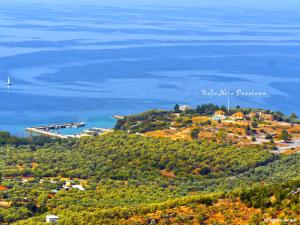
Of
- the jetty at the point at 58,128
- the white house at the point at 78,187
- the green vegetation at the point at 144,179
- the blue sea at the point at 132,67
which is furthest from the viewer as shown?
the blue sea at the point at 132,67

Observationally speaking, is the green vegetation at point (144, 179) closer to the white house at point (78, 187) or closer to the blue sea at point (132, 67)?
the white house at point (78, 187)

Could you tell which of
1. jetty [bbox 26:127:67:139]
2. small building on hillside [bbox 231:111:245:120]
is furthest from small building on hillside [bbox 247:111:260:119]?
jetty [bbox 26:127:67:139]

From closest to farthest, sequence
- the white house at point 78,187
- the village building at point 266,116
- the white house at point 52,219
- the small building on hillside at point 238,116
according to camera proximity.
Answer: the white house at point 52,219, the white house at point 78,187, the small building on hillside at point 238,116, the village building at point 266,116

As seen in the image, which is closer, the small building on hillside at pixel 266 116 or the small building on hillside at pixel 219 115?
the small building on hillside at pixel 219 115

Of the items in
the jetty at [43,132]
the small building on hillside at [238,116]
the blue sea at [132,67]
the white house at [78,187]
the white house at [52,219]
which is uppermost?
the blue sea at [132,67]

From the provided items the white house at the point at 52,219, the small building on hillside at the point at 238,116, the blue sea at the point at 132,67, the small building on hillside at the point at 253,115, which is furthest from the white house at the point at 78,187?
the blue sea at the point at 132,67

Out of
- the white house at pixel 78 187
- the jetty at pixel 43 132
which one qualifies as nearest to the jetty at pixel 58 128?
the jetty at pixel 43 132

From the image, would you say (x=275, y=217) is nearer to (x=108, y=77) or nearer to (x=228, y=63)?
(x=108, y=77)

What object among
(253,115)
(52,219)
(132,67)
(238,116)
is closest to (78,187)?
(52,219)

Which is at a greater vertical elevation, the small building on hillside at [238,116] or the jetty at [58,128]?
the small building on hillside at [238,116]

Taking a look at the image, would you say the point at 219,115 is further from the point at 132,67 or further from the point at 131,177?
the point at 132,67
